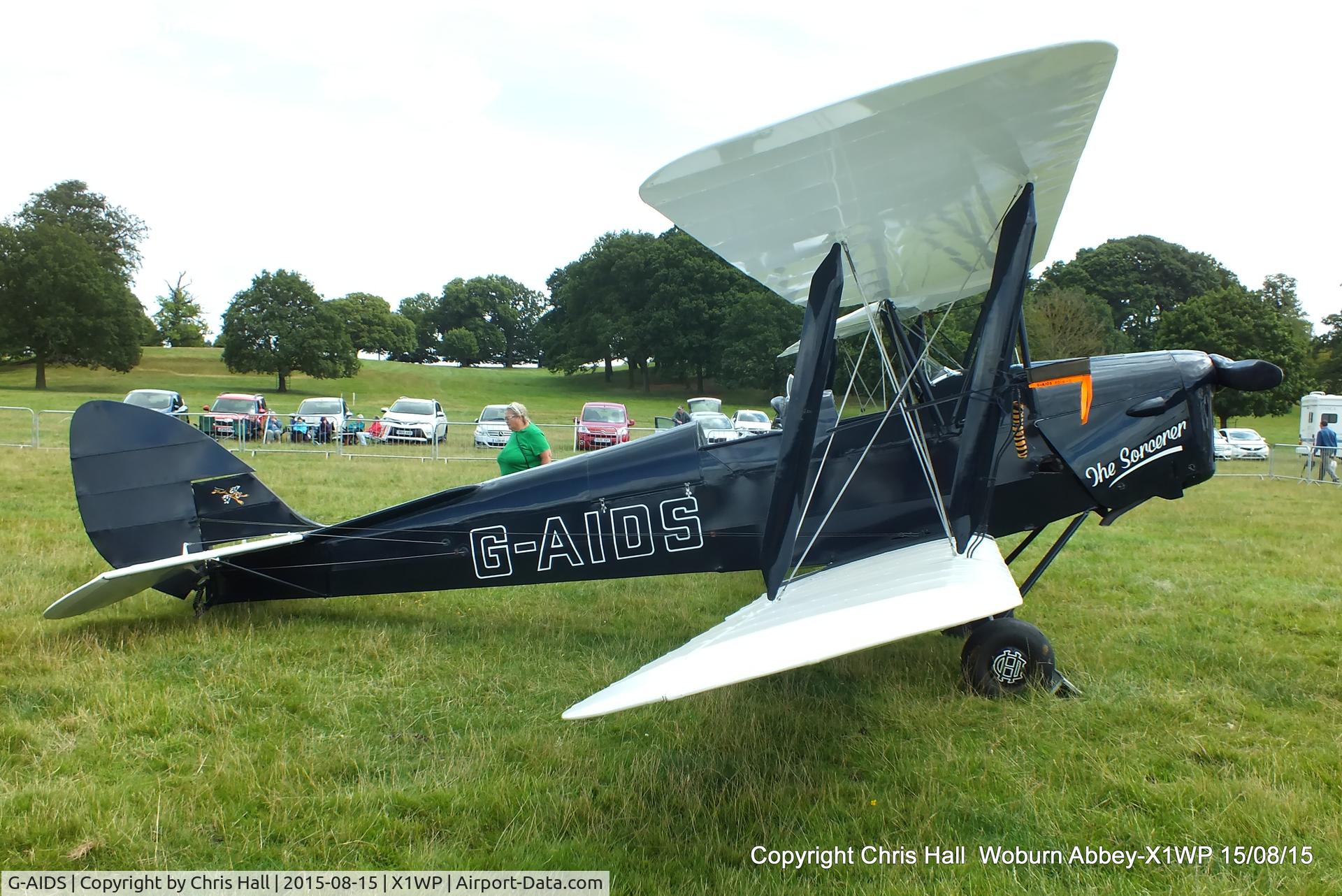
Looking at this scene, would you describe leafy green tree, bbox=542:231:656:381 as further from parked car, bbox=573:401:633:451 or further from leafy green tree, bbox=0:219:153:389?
parked car, bbox=573:401:633:451

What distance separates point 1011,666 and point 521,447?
15.2 ft

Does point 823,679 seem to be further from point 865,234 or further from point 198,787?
point 198,787

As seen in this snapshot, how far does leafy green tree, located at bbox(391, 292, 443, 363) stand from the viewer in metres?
92.4

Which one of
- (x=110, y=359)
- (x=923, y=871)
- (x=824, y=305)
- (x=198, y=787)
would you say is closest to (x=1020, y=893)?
(x=923, y=871)

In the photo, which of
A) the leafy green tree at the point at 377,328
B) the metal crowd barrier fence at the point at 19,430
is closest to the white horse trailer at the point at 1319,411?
the metal crowd barrier fence at the point at 19,430

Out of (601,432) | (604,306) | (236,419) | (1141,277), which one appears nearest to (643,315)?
(604,306)

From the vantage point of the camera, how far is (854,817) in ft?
10.2

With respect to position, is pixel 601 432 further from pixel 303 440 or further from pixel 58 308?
pixel 58 308

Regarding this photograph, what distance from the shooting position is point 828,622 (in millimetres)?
3035

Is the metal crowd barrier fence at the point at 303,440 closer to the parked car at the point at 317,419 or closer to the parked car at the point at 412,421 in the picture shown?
the parked car at the point at 317,419

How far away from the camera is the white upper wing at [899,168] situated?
3.17 meters

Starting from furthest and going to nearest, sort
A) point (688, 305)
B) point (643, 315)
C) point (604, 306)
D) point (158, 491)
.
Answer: point (604, 306), point (643, 315), point (688, 305), point (158, 491)

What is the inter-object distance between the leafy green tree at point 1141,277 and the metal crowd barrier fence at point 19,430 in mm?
65054

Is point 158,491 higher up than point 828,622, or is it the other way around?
point 158,491
